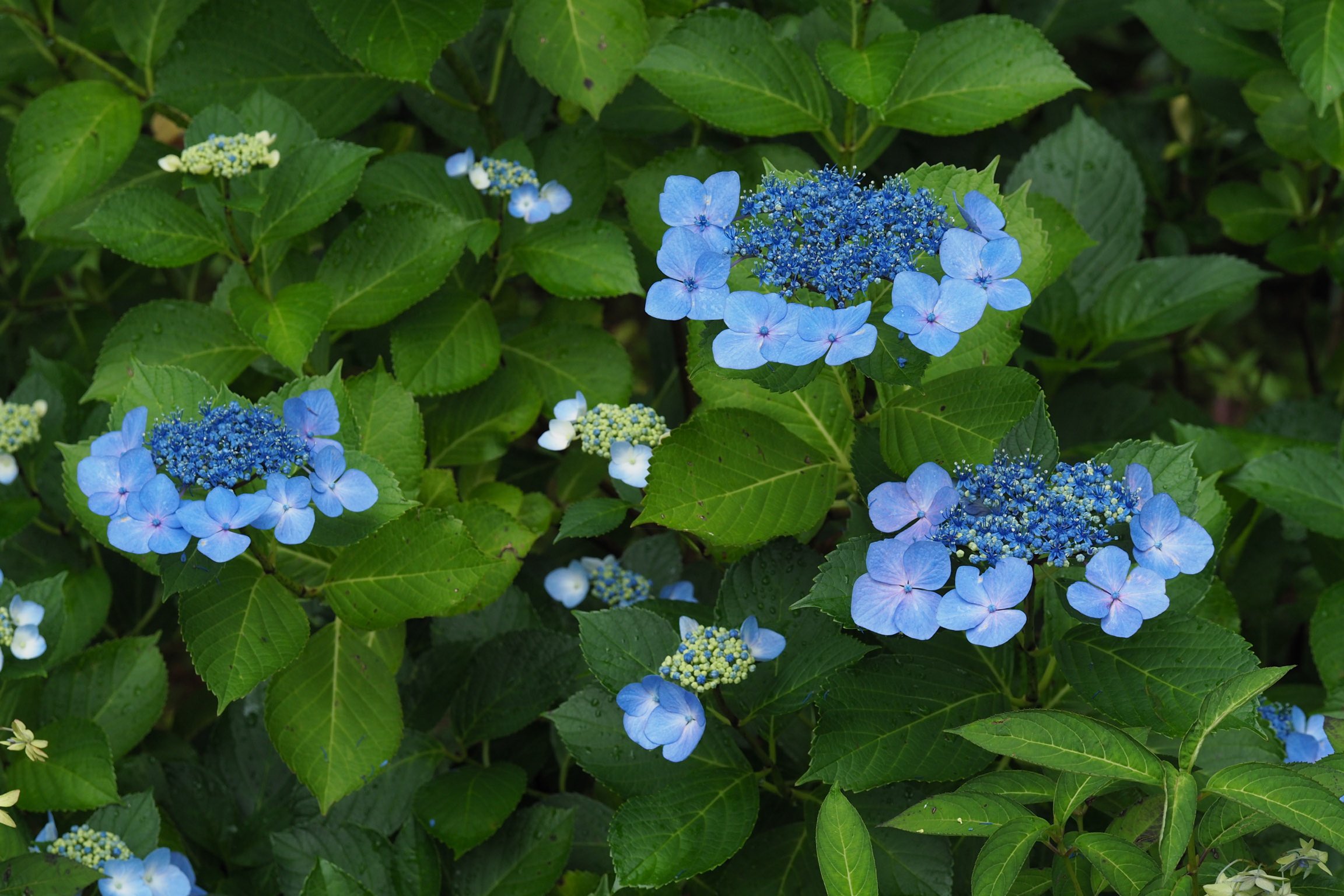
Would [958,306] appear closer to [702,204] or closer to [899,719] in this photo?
[702,204]

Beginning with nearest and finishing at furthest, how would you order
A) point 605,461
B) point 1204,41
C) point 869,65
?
point 869,65 → point 605,461 → point 1204,41

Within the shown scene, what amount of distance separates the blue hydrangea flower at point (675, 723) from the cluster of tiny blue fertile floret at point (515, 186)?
0.96 metres

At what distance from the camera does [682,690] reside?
4.79 ft

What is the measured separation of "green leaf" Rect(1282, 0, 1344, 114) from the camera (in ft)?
6.44

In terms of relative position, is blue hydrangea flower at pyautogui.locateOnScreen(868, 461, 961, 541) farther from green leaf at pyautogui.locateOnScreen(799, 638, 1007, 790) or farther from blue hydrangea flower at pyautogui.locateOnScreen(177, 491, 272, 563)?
blue hydrangea flower at pyautogui.locateOnScreen(177, 491, 272, 563)

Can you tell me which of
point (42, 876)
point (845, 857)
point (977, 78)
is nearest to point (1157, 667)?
point (845, 857)

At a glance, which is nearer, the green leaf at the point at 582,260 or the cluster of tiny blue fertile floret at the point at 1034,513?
the cluster of tiny blue fertile floret at the point at 1034,513

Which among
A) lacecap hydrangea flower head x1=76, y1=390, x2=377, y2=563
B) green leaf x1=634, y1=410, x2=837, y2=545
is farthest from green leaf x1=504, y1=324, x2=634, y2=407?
lacecap hydrangea flower head x1=76, y1=390, x2=377, y2=563

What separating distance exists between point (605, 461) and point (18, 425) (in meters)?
1.05

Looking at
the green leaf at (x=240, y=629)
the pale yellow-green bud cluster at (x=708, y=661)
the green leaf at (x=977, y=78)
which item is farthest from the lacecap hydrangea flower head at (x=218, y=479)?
the green leaf at (x=977, y=78)

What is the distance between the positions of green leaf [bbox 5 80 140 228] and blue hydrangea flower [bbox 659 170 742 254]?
1.25 m

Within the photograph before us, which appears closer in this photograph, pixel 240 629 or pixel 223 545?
pixel 223 545

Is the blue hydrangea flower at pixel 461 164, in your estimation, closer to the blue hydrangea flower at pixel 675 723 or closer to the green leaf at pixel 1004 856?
the blue hydrangea flower at pixel 675 723

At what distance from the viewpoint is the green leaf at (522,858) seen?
1.73 m
